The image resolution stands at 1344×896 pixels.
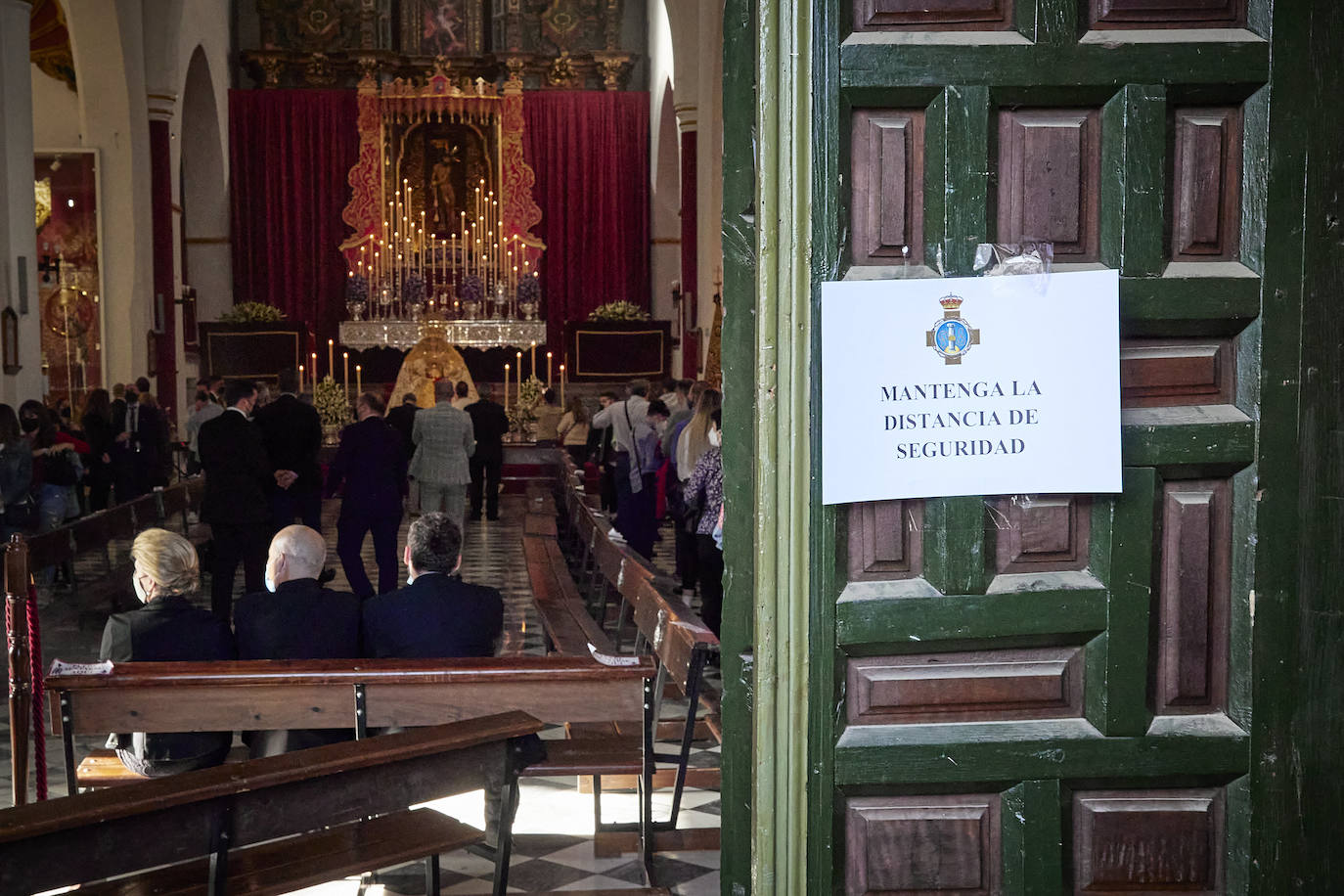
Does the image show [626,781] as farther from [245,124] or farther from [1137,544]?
[245,124]

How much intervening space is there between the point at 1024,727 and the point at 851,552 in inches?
15.7

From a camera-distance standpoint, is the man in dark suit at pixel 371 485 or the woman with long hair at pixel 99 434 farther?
the woman with long hair at pixel 99 434

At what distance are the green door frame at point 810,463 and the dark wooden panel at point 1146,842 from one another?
73 millimetres

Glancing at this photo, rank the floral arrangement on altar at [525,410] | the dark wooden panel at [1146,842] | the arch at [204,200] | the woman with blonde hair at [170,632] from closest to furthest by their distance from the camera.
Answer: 1. the dark wooden panel at [1146,842]
2. the woman with blonde hair at [170,632]
3. the floral arrangement on altar at [525,410]
4. the arch at [204,200]

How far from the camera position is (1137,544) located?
2.24 metres

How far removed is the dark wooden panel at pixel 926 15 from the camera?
2.16 meters

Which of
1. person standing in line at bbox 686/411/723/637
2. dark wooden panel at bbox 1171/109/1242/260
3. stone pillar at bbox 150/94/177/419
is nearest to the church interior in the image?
dark wooden panel at bbox 1171/109/1242/260

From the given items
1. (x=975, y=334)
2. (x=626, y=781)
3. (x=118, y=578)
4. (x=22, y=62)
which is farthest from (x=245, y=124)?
(x=975, y=334)

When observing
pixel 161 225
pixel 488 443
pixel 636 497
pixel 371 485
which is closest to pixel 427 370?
pixel 161 225

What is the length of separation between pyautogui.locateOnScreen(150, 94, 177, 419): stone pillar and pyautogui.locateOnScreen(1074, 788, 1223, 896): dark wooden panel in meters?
14.8

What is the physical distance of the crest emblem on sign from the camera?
2.22 m

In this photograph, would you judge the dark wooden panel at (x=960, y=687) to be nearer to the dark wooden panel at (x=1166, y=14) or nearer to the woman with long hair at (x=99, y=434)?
the dark wooden panel at (x=1166, y=14)

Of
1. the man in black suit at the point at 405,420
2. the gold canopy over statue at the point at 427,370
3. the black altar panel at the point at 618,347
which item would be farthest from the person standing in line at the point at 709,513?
the gold canopy over statue at the point at 427,370

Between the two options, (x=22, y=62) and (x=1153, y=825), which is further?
(x=22, y=62)
